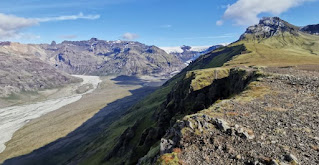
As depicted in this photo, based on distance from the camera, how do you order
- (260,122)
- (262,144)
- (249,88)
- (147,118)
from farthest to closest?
(147,118)
(249,88)
(260,122)
(262,144)

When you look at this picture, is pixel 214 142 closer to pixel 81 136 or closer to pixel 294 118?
pixel 294 118

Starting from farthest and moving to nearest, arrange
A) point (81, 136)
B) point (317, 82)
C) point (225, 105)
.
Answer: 1. point (81, 136)
2. point (317, 82)
3. point (225, 105)

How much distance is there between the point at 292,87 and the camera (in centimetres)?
4619

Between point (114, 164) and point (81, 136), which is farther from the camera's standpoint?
point (81, 136)

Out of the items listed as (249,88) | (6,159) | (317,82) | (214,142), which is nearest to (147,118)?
(249,88)

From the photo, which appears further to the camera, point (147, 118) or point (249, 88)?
point (147, 118)

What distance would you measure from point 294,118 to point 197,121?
14.5 metres

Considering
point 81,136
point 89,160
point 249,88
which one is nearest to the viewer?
point 249,88

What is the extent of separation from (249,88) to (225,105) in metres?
13.8

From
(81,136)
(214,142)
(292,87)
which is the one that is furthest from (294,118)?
(81,136)

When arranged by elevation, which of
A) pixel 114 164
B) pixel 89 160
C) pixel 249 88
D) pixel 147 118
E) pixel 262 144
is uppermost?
pixel 249 88

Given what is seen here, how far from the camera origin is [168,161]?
26.2m

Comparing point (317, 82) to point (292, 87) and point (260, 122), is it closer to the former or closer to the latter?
point (292, 87)

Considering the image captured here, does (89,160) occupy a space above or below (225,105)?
below
